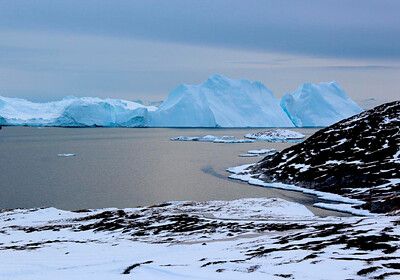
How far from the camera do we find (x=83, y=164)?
2490 inches

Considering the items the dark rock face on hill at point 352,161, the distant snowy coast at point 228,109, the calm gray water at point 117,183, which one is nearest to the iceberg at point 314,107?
the distant snowy coast at point 228,109

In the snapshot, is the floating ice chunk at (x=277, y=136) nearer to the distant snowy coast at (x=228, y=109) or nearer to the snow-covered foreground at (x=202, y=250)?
the distant snowy coast at (x=228, y=109)

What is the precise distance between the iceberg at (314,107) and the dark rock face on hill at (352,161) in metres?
118

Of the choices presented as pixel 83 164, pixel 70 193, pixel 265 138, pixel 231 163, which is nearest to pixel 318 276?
pixel 70 193

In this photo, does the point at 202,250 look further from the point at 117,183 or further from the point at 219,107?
the point at 219,107

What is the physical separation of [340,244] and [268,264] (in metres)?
3.06

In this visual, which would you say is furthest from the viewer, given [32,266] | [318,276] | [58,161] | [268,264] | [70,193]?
[58,161]

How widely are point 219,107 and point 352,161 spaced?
115 meters

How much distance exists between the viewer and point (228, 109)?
511ft

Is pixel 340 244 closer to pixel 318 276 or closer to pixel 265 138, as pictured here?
pixel 318 276

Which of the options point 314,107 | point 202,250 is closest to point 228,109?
point 314,107

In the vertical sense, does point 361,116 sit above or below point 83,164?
above

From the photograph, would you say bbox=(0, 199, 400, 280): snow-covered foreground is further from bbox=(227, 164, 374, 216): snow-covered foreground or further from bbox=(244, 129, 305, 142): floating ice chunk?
bbox=(244, 129, 305, 142): floating ice chunk

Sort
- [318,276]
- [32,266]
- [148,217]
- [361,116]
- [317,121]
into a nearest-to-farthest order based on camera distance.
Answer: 1. [318,276]
2. [32,266]
3. [148,217]
4. [361,116]
5. [317,121]
